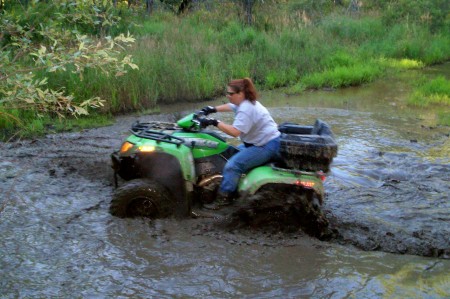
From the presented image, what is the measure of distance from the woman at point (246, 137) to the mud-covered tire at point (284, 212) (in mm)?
248

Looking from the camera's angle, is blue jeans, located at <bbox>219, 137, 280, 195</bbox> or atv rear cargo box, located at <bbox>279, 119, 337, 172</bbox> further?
blue jeans, located at <bbox>219, 137, 280, 195</bbox>

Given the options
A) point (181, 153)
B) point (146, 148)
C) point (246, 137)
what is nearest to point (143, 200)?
point (146, 148)

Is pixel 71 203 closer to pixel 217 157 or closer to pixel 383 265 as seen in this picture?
pixel 217 157

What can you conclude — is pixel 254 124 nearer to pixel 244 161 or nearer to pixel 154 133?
pixel 244 161

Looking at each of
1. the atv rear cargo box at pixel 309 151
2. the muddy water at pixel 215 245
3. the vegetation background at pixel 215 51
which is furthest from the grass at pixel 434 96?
the atv rear cargo box at pixel 309 151

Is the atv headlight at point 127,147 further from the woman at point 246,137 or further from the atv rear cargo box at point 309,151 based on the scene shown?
the atv rear cargo box at point 309,151

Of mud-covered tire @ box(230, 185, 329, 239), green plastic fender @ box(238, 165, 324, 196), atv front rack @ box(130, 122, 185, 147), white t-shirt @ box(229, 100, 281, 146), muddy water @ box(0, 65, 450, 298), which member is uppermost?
white t-shirt @ box(229, 100, 281, 146)

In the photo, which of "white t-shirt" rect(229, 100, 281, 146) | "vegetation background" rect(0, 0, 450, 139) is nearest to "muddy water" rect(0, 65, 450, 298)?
"white t-shirt" rect(229, 100, 281, 146)

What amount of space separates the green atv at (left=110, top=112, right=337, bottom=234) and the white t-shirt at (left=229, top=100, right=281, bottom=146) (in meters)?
0.17

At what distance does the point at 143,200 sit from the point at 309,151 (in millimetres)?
1862

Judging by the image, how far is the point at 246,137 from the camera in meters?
5.64

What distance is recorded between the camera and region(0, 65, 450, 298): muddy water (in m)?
4.66

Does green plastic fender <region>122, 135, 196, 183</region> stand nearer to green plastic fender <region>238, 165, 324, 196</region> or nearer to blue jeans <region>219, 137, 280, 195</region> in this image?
blue jeans <region>219, 137, 280, 195</region>

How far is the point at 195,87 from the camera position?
12398mm
